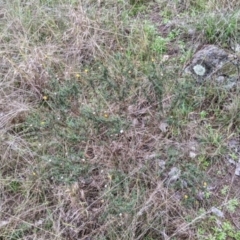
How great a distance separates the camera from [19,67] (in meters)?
2.35

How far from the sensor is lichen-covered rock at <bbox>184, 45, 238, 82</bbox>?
7.57 ft

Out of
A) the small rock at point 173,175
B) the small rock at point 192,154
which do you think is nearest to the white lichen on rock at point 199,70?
the small rock at point 192,154

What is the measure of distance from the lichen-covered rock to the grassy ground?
0.26 feet

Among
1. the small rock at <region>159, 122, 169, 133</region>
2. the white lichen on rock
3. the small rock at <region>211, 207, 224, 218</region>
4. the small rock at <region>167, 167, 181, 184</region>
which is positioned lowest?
the small rock at <region>211, 207, 224, 218</region>

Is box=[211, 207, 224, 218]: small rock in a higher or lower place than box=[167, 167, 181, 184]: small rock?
lower

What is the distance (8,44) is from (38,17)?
1.04ft

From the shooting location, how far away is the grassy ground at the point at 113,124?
1.81m

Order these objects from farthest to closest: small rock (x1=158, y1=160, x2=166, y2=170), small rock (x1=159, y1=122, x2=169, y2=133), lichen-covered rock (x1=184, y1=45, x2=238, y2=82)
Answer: lichen-covered rock (x1=184, y1=45, x2=238, y2=82)
small rock (x1=159, y1=122, x2=169, y2=133)
small rock (x1=158, y1=160, x2=166, y2=170)

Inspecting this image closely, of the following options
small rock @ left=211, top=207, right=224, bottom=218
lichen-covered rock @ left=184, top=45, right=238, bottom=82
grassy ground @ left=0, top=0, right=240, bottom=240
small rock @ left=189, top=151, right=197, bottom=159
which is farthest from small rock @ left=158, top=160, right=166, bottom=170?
lichen-covered rock @ left=184, top=45, right=238, bottom=82

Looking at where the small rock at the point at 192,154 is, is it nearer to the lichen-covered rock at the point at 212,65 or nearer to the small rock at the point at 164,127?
the small rock at the point at 164,127

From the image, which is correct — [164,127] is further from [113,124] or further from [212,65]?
[212,65]

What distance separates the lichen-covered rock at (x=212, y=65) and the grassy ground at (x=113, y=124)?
3.1 inches

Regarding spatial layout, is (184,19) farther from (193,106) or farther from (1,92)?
(1,92)

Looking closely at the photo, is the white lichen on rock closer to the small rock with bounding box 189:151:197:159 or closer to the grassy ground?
the grassy ground
